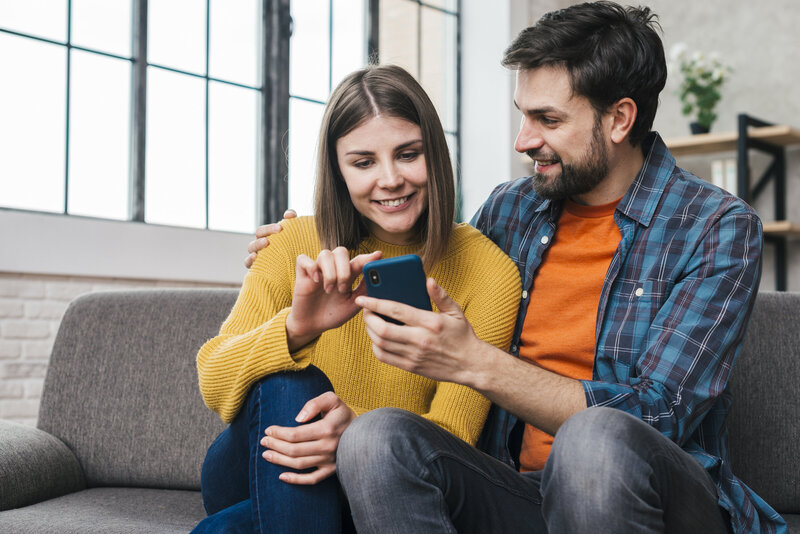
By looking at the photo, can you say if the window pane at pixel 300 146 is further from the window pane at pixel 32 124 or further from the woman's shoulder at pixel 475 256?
the woman's shoulder at pixel 475 256

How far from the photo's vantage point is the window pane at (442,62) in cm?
478

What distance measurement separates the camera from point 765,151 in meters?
4.02

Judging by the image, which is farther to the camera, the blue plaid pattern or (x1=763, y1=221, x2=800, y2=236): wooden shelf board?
(x1=763, y1=221, x2=800, y2=236): wooden shelf board

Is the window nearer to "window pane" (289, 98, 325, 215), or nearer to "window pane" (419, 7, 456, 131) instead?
"window pane" (289, 98, 325, 215)

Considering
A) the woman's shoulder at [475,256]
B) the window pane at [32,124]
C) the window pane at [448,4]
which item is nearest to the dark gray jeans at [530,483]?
the woman's shoulder at [475,256]

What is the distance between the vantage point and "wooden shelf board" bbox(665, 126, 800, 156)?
3.80m

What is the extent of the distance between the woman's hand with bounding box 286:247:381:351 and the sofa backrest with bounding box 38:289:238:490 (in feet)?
2.28

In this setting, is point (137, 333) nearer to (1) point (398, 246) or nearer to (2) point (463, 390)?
(1) point (398, 246)

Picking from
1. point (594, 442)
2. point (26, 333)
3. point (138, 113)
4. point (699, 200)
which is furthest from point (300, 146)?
point (594, 442)

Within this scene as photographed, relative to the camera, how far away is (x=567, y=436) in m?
1.01

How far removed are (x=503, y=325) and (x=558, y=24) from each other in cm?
57

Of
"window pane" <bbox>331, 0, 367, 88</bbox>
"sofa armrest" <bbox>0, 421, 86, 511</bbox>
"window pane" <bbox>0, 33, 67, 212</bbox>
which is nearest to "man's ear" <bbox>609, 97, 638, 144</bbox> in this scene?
"sofa armrest" <bbox>0, 421, 86, 511</bbox>

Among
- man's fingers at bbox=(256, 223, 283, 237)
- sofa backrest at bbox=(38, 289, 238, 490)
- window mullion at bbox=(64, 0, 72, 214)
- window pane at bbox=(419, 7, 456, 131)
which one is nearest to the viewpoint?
man's fingers at bbox=(256, 223, 283, 237)

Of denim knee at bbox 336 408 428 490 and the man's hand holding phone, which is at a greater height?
the man's hand holding phone
